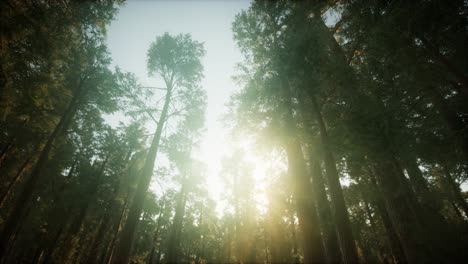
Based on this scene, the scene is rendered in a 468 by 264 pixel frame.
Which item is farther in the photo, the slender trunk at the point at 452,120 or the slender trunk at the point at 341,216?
the slender trunk at the point at 452,120

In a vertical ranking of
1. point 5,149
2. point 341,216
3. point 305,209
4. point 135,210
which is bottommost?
point 341,216

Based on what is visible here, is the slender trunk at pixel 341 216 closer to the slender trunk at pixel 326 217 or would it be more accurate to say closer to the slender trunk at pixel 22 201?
the slender trunk at pixel 326 217

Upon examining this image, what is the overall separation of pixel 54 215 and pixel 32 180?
15.4 m

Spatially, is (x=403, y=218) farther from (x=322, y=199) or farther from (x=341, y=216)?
(x=341, y=216)

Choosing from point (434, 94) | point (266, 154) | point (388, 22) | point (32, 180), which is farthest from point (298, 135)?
point (32, 180)

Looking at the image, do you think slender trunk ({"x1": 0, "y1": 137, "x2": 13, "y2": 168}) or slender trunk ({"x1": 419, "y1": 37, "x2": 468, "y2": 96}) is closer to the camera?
slender trunk ({"x1": 419, "y1": 37, "x2": 468, "y2": 96})

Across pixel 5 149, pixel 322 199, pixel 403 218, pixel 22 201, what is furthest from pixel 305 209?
pixel 5 149

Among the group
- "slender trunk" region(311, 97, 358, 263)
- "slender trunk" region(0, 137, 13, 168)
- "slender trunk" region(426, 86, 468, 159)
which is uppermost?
"slender trunk" region(0, 137, 13, 168)

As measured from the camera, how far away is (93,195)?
65.5 ft

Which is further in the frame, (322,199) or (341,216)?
(322,199)

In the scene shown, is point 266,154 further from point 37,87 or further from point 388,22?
point 37,87

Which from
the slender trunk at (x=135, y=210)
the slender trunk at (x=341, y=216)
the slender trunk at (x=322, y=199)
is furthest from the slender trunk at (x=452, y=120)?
the slender trunk at (x=135, y=210)

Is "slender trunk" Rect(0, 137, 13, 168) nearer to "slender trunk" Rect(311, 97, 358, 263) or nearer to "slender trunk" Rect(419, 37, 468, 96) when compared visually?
"slender trunk" Rect(311, 97, 358, 263)

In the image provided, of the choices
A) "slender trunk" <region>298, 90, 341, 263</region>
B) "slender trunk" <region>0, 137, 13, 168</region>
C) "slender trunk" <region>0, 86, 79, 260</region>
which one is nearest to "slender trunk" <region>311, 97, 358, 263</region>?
"slender trunk" <region>298, 90, 341, 263</region>
